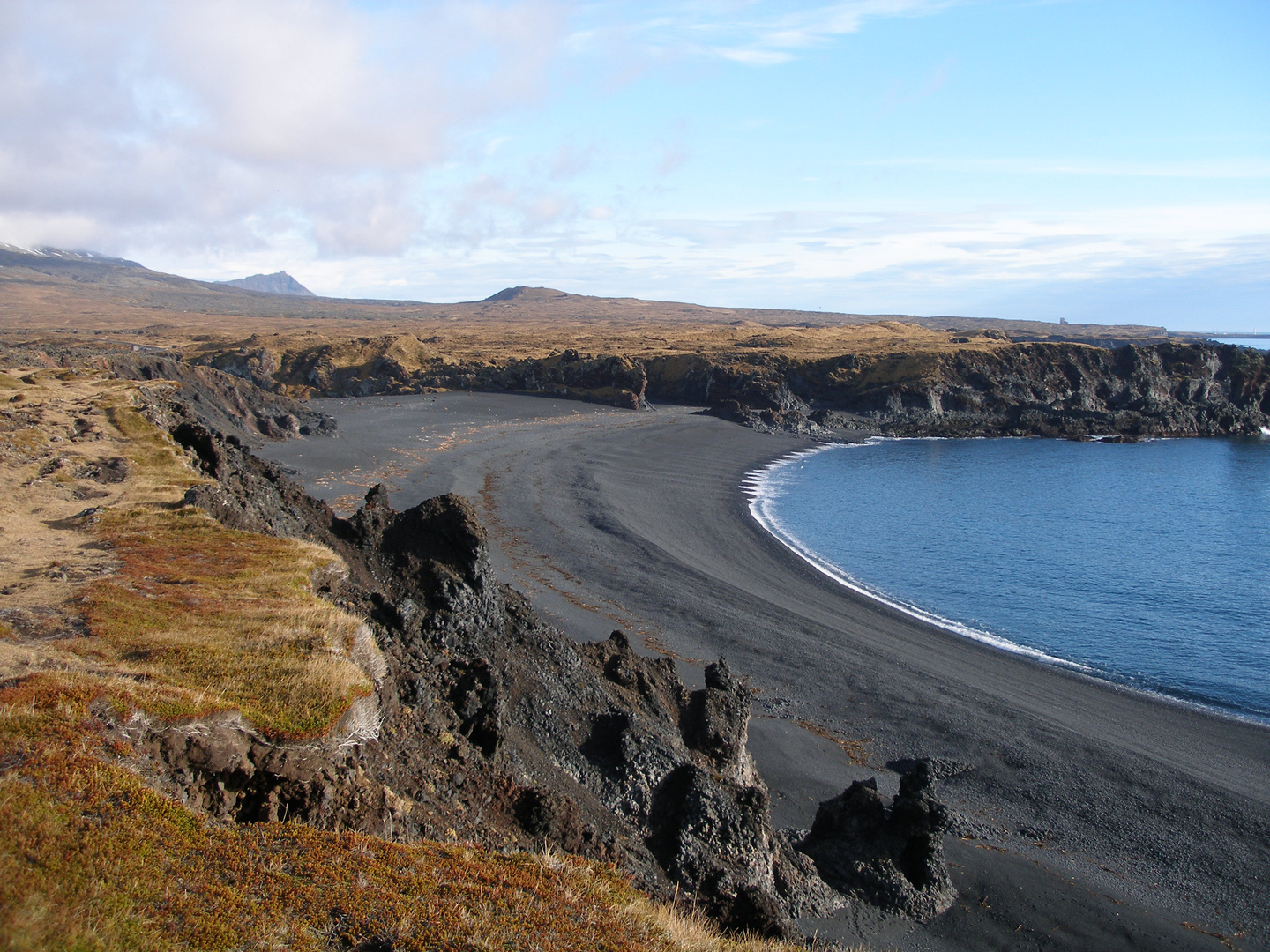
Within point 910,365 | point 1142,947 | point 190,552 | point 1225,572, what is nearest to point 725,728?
point 1142,947

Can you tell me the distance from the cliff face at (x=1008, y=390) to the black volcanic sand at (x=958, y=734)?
177 ft

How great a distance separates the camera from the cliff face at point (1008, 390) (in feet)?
302

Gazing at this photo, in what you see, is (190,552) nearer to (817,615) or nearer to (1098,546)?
(817,615)

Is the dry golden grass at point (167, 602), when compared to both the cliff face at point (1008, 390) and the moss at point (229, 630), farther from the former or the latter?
the cliff face at point (1008, 390)

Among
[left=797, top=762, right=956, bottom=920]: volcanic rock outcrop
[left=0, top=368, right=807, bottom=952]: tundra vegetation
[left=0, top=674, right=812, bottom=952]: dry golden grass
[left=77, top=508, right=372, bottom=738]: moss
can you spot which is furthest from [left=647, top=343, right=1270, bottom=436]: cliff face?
[left=0, top=674, right=812, bottom=952]: dry golden grass

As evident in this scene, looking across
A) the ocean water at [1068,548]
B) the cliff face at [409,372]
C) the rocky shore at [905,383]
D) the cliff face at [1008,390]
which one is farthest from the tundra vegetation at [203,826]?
the cliff face at [409,372]

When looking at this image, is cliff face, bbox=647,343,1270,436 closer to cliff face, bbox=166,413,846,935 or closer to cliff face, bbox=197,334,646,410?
cliff face, bbox=197,334,646,410

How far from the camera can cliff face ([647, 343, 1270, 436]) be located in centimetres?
9212

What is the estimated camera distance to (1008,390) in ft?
326

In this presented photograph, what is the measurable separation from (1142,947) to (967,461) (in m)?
64.9

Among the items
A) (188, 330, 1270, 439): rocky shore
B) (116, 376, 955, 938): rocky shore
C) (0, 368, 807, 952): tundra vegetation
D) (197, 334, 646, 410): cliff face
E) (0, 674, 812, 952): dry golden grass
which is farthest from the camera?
(197, 334, 646, 410): cliff face

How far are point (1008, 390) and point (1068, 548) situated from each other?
205 feet

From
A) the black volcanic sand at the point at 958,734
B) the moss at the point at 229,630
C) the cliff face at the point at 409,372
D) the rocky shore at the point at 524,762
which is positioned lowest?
the black volcanic sand at the point at 958,734

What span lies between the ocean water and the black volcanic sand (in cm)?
288
